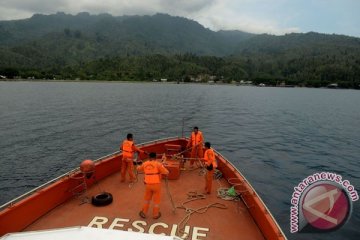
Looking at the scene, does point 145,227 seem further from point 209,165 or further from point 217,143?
point 217,143

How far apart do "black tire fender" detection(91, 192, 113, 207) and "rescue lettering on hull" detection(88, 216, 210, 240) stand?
32.6 inches

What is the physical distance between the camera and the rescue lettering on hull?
28.0 ft

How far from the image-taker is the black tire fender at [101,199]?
9.97 metres

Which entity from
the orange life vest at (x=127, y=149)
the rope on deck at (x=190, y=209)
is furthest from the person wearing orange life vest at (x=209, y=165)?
the orange life vest at (x=127, y=149)

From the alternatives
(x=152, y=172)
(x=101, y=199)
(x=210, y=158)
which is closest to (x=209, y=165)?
(x=210, y=158)

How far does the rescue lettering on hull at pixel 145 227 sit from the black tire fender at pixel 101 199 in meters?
0.83

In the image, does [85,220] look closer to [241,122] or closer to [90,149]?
[90,149]

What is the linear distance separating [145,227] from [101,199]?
211 cm

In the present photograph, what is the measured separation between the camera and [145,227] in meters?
8.77

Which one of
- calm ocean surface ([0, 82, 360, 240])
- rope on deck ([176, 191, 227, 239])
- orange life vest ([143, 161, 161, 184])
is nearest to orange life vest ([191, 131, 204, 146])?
rope on deck ([176, 191, 227, 239])

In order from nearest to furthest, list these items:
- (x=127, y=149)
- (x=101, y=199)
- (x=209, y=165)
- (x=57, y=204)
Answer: (x=57, y=204) < (x=101, y=199) < (x=209, y=165) < (x=127, y=149)

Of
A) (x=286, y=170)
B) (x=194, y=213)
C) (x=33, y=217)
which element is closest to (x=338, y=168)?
(x=286, y=170)

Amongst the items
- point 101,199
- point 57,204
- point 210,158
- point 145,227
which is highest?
point 210,158

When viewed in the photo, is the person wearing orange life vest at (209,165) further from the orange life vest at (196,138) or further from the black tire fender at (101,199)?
the black tire fender at (101,199)
